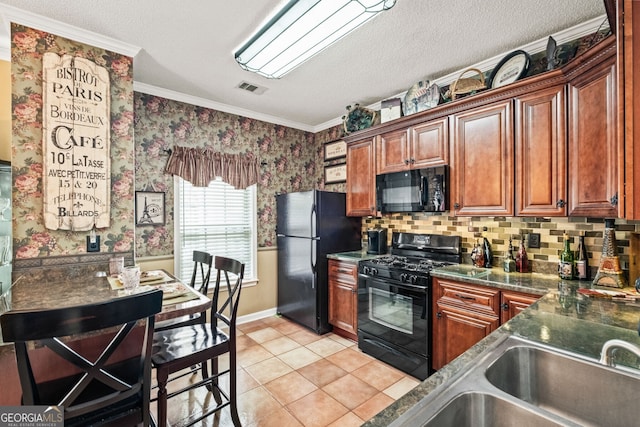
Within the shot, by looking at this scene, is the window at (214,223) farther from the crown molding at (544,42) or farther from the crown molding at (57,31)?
the crown molding at (544,42)

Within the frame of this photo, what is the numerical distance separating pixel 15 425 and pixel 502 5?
3.20 m

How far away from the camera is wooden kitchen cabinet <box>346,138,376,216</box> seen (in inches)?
128

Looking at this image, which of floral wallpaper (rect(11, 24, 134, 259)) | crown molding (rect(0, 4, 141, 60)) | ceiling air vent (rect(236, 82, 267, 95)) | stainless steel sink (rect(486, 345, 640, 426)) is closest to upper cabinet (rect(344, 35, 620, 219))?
stainless steel sink (rect(486, 345, 640, 426))

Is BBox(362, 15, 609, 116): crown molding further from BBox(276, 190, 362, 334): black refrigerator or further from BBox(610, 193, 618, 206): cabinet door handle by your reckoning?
BBox(276, 190, 362, 334): black refrigerator

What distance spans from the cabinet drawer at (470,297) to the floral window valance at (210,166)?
8.41 feet

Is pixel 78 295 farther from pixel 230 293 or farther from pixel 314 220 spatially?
pixel 314 220

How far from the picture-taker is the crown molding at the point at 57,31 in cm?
193

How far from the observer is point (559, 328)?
1.19m

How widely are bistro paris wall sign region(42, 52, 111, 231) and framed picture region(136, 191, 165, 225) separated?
77 cm

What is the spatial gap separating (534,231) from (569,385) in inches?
67.0

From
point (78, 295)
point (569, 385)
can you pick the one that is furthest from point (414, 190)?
point (78, 295)

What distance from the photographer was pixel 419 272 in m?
2.42
